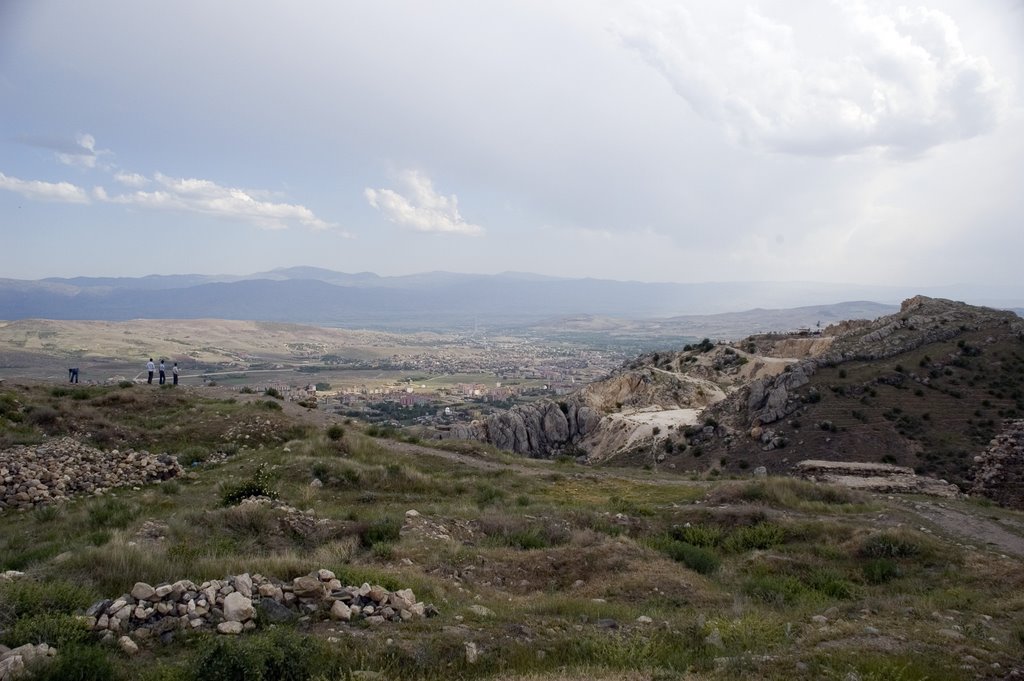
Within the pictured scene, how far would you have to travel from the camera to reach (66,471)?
15766 millimetres

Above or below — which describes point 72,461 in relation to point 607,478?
above

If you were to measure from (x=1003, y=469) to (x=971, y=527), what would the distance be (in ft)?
34.0

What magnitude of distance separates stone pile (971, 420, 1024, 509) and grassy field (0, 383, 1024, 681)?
463cm

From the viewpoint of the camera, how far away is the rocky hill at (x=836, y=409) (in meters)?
26.9

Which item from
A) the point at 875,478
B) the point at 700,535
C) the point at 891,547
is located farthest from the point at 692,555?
the point at 875,478

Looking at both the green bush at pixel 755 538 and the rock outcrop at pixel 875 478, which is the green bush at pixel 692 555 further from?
the rock outcrop at pixel 875 478

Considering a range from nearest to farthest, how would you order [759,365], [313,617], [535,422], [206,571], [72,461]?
[313,617]
[206,571]
[72,461]
[535,422]
[759,365]

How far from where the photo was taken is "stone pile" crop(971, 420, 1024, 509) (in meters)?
21.1

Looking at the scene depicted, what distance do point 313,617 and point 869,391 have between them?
32.0 metres

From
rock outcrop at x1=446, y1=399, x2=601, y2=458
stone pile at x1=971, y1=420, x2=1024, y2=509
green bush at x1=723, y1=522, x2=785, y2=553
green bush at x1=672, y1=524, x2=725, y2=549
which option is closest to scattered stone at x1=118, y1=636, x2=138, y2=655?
green bush at x1=672, y1=524, x2=725, y2=549

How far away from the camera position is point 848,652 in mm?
6512

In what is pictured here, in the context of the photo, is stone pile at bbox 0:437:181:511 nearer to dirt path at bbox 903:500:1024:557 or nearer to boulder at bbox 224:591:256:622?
boulder at bbox 224:591:256:622

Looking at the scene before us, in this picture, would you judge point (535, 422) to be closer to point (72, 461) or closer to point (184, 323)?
point (72, 461)

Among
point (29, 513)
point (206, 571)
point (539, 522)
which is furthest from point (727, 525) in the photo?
point (29, 513)
